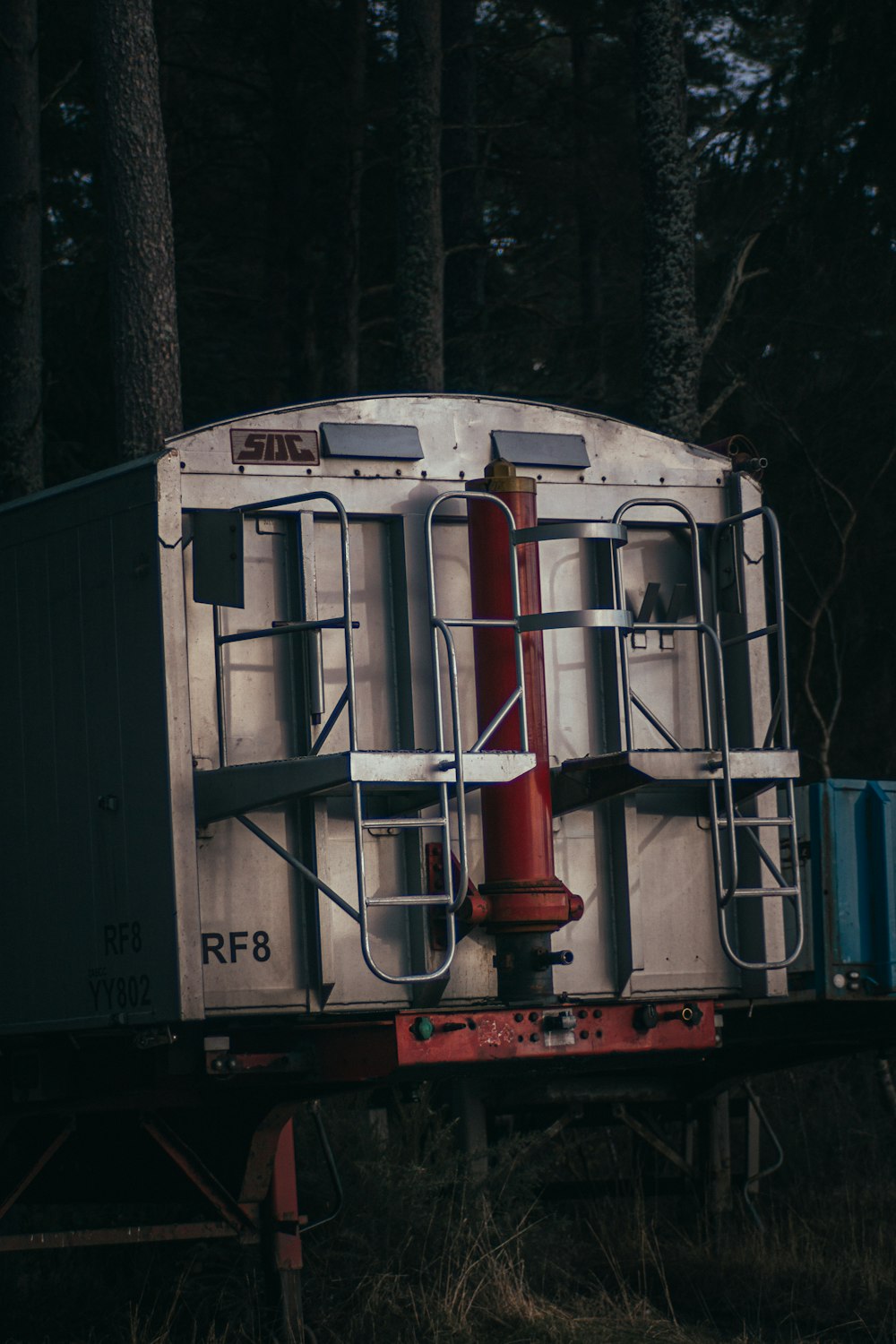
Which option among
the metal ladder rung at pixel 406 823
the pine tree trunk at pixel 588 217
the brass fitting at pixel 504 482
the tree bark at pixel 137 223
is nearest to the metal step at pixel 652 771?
the metal ladder rung at pixel 406 823

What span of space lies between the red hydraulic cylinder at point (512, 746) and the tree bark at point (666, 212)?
6901 mm

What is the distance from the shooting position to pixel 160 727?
21.1 feet

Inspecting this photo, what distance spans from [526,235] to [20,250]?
334 inches

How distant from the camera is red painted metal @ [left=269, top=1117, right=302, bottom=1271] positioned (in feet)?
24.6

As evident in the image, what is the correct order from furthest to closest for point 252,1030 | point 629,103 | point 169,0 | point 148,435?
point 629,103
point 169,0
point 148,435
point 252,1030

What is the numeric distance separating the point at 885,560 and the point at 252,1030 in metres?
11.0

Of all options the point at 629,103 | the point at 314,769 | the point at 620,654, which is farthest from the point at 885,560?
the point at 314,769

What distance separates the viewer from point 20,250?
45.2 ft

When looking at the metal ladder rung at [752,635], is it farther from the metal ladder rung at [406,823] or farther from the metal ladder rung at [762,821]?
the metal ladder rung at [406,823]

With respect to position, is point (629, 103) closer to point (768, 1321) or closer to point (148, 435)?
point (148, 435)

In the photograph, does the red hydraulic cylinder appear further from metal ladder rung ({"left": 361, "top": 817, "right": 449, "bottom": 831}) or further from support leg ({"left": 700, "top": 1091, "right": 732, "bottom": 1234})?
support leg ({"left": 700, "top": 1091, "right": 732, "bottom": 1234})

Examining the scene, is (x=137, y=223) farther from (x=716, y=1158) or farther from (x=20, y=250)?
(x=716, y=1158)

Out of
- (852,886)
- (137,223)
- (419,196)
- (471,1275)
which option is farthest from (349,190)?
(471,1275)

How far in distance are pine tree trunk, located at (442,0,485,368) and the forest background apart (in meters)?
0.03
